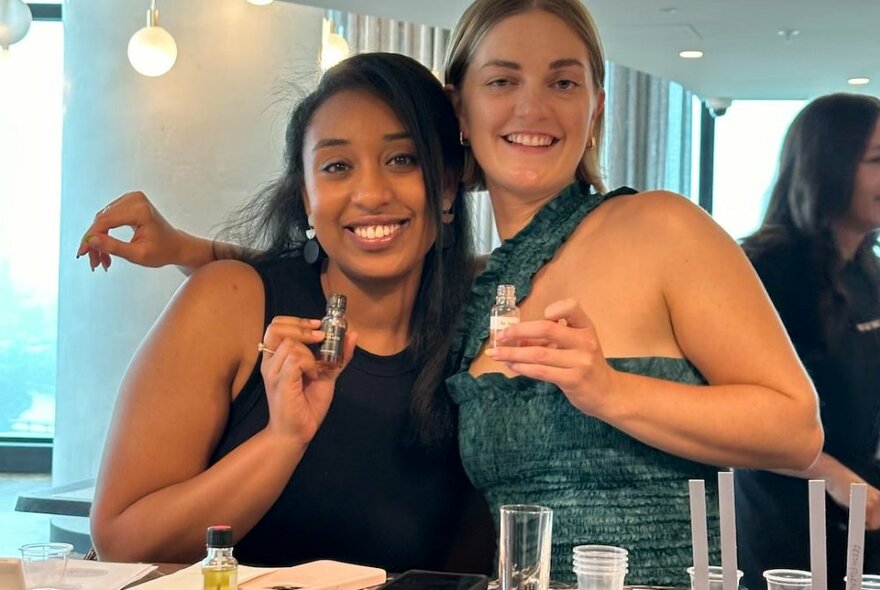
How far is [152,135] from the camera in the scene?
6.21 meters

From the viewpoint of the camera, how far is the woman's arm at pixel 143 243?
221 centimetres

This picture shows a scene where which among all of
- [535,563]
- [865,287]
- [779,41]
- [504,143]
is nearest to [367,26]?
[779,41]

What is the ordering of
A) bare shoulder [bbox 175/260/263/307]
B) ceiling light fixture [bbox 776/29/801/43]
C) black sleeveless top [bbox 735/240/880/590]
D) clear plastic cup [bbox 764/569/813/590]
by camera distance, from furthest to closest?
ceiling light fixture [bbox 776/29/801/43] < black sleeveless top [bbox 735/240/880/590] < bare shoulder [bbox 175/260/263/307] < clear plastic cup [bbox 764/569/813/590]

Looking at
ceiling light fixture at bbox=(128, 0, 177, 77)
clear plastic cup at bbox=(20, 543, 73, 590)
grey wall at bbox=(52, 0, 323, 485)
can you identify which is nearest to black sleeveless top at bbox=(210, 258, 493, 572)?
clear plastic cup at bbox=(20, 543, 73, 590)


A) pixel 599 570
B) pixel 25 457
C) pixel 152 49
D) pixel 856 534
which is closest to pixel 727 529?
pixel 856 534

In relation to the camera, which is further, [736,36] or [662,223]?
[736,36]

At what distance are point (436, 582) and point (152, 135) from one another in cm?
501

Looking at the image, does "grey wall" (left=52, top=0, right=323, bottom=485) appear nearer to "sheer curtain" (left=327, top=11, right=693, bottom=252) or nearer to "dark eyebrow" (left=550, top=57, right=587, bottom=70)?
"sheer curtain" (left=327, top=11, right=693, bottom=252)

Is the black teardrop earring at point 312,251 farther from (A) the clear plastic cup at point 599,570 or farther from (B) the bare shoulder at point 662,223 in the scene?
(A) the clear plastic cup at point 599,570

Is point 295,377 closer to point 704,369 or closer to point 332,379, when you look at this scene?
point 332,379

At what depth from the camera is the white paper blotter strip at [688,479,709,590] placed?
50.4 inches

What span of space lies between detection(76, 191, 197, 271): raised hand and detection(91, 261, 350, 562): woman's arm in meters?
0.16

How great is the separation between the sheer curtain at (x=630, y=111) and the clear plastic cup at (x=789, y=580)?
247 inches

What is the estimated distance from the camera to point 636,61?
7.01m
